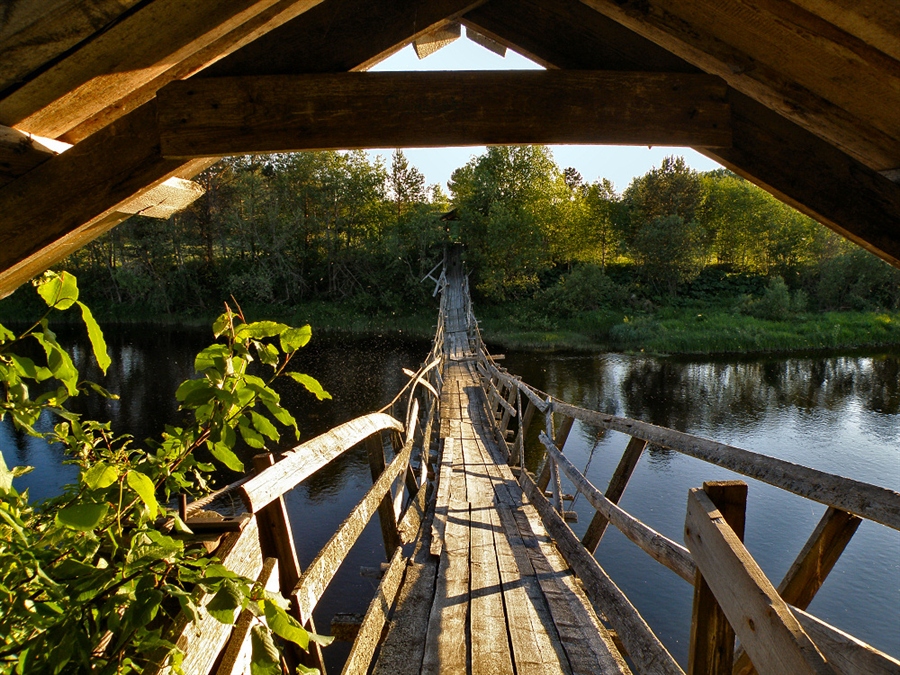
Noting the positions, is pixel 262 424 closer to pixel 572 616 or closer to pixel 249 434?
pixel 249 434

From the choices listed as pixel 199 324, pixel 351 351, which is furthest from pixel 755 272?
pixel 199 324

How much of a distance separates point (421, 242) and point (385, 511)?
31.6 meters

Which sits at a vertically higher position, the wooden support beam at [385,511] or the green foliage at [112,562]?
the green foliage at [112,562]

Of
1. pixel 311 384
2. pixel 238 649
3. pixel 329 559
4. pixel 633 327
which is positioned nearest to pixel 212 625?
pixel 238 649

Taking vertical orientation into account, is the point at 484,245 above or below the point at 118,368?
above

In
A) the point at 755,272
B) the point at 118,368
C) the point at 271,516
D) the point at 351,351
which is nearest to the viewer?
the point at 271,516

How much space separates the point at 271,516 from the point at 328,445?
1.78 feet

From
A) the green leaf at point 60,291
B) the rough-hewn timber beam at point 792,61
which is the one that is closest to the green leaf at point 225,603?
the green leaf at point 60,291

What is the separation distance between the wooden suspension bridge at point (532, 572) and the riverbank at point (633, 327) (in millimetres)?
20621

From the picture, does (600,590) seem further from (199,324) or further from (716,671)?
(199,324)

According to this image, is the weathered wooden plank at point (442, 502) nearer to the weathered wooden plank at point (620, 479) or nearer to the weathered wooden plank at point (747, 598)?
the weathered wooden plank at point (620, 479)

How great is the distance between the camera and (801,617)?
135 cm

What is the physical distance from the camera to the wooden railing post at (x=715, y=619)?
1243 millimetres

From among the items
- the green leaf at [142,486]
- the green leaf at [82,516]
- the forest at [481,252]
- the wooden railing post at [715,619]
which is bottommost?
the wooden railing post at [715,619]
